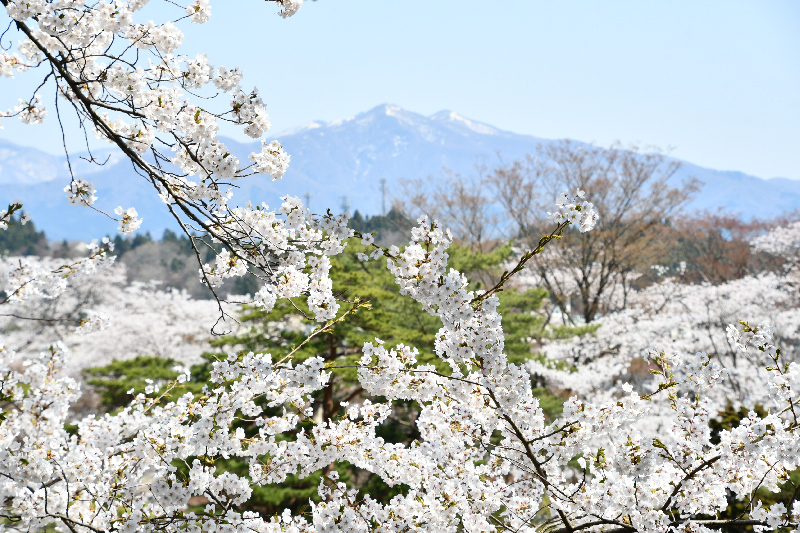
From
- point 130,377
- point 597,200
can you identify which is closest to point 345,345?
point 130,377

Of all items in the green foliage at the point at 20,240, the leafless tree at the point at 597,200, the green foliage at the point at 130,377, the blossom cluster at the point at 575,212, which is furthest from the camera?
the green foliage at the point at 20,240

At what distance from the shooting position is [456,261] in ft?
35.1

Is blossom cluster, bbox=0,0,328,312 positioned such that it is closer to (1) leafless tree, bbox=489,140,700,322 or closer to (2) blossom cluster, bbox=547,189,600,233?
(2) blossom cluster, bbox=547,189,600,233

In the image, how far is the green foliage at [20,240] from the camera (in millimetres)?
34312

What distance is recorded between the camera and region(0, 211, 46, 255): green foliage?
113ft

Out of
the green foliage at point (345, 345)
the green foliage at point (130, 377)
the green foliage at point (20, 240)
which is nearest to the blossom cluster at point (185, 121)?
the green foliage at point (345, 345)

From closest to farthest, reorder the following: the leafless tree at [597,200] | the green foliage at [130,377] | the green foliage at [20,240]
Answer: the green foliage at [130,377]
the leafless tree at [597,200]
the green foliage at [20,240]

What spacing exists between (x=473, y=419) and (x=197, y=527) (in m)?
1.75

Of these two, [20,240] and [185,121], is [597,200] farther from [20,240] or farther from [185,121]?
[20,240]

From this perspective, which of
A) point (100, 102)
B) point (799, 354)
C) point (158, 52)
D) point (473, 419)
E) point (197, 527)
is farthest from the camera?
point (799, 354)

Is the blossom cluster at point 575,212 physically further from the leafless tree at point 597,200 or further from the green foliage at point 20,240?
the green foliage at point 20,240

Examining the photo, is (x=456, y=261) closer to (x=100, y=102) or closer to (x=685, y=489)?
(x=685, y=489)

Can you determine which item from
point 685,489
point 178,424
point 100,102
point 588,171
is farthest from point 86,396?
point 588,171

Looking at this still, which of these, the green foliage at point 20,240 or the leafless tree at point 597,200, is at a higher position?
the green foliage at point 20,240
